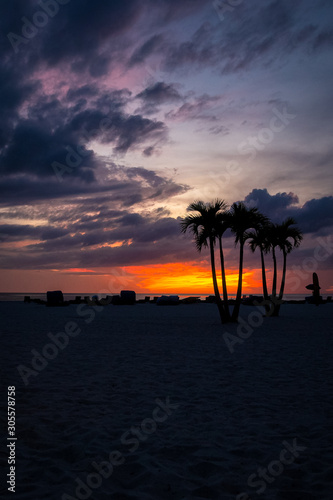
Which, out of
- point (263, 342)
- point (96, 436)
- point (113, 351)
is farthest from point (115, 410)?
point (263, 342)

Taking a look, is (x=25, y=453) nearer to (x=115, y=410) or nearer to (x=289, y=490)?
(x=115, y=410)

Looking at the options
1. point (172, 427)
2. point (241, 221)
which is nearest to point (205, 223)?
point (241, 221)

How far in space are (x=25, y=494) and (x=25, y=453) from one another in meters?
1.18

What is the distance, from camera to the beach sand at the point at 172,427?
4488mm

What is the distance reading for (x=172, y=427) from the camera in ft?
20.7

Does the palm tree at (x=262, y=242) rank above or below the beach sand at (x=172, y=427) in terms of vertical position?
above

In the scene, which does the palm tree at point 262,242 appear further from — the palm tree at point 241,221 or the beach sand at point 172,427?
Answer: the beach sand at point 172,427

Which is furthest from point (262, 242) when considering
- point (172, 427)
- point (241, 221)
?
point (172, 427)

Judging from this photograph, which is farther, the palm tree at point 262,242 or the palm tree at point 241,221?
the palm tree at point 262,242

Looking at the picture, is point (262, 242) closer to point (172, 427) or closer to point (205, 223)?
point (205, 223)

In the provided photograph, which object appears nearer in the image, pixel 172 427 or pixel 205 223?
pixel 172 427

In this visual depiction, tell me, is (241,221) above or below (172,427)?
above

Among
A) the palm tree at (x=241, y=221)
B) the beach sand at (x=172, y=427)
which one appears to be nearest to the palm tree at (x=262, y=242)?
the palm tree at (x=241, y=221)

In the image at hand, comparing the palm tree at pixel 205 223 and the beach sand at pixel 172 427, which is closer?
the beach sand at pixel 172 427
